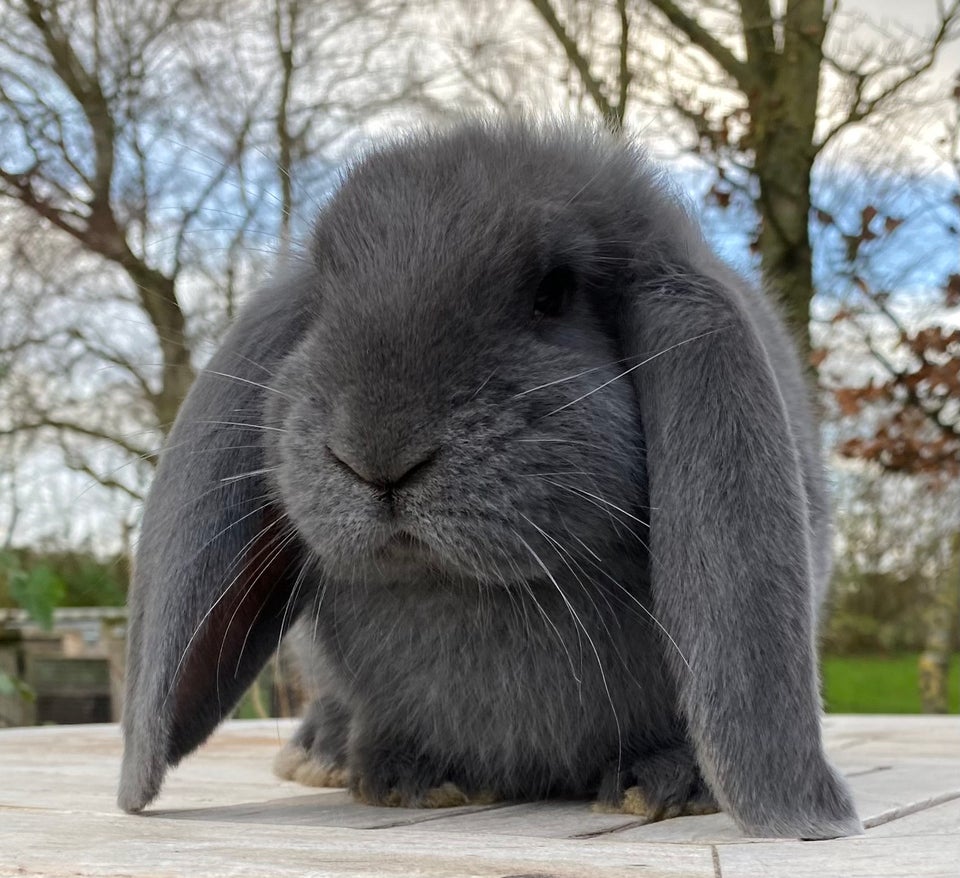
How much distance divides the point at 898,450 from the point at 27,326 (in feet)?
15.5

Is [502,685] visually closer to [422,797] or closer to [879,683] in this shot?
[422,797]

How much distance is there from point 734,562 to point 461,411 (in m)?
0.46

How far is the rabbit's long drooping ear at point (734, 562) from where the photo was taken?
170 centimetres

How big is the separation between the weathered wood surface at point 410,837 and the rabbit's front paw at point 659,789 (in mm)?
32

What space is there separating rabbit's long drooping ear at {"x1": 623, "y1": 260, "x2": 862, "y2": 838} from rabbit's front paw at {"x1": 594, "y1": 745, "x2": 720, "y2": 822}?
0.20m

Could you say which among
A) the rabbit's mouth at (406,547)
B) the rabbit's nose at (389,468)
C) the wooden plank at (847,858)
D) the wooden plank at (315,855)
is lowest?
the wooden plank at (315,855)

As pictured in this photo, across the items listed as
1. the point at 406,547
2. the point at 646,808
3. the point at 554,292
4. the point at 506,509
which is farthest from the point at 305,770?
the point at 554,292

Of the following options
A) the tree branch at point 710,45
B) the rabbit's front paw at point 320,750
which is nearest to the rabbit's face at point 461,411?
the rabbit's front paw at point 320,750

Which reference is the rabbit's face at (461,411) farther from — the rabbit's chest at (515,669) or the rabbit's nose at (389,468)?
the rabbit's chest at (515,669)

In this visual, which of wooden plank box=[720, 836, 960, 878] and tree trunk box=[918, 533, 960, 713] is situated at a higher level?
tree trunk box=[918, 533, 960, 713]

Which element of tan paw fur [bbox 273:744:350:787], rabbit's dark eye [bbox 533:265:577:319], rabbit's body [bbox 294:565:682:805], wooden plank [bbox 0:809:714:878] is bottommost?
wooden plank [bbox 0:809:714:878]

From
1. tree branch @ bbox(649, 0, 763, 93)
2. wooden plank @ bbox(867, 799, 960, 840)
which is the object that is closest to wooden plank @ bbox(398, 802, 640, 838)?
wooden plank @ bbox(867, 799, 960, 840)

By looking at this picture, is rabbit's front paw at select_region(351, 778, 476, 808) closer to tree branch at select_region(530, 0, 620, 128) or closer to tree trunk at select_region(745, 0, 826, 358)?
tree branch at select_region(530, 0, 620, 128)

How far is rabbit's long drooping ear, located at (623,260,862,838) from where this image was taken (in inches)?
67.1
